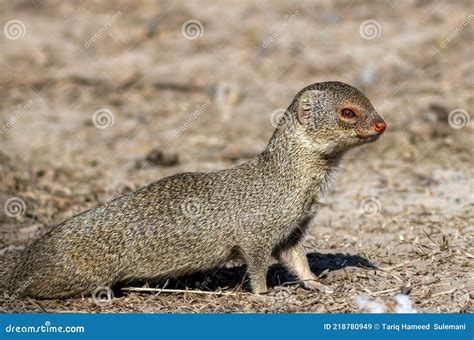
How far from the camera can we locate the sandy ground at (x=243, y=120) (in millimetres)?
6617

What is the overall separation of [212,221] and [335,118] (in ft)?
3.91

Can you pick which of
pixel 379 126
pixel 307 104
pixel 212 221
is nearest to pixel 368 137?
pixel 379 126

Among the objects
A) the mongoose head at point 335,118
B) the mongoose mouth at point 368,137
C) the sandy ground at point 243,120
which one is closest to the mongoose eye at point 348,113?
the mongoose head at point 335,118

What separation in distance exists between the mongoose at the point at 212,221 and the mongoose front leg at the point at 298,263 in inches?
5.5

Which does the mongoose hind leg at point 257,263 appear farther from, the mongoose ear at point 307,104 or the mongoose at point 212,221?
the mongoose ear at point 307,104

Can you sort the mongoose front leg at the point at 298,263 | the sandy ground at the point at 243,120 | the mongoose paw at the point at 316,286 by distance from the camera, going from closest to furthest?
the mongoose paw at the point at 316,286, the mongoose front leg at the point at 298,263, the sandy ground at the point at 243,120

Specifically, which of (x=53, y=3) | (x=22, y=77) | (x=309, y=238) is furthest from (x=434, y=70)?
(x=53, y=3)

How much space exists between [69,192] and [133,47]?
525 cm

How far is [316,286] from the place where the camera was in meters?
6.36

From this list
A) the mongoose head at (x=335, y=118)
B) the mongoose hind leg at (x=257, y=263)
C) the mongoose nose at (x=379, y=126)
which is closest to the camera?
the mongoose nose at (x=379, y=126)

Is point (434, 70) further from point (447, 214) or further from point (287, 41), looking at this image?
point (447, 214)

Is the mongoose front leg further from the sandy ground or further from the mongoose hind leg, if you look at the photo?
the mongoose hind leg

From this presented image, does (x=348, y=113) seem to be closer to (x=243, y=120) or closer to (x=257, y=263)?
(x=257, y=263)

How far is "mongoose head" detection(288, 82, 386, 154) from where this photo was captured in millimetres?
5984
